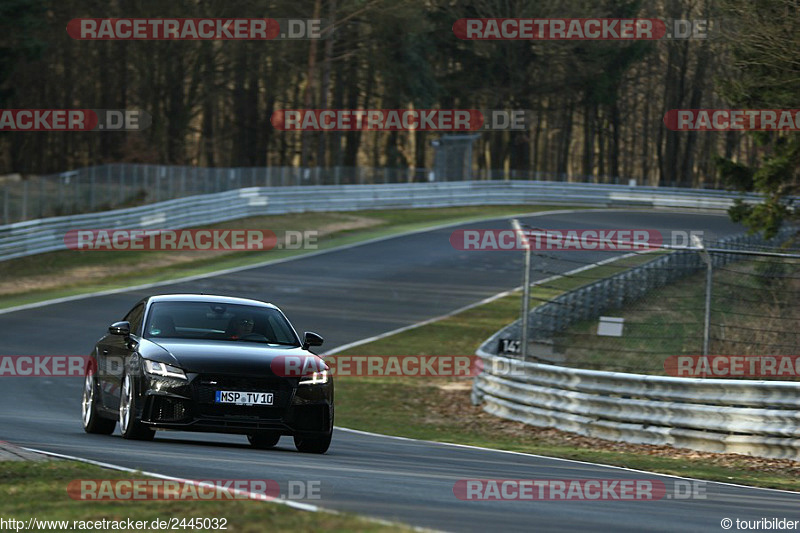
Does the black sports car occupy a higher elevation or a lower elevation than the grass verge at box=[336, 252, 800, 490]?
higher

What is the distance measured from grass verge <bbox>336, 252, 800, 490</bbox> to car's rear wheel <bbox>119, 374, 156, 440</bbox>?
4829mm

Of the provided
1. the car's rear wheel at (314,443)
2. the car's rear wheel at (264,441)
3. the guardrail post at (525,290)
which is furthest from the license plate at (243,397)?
the guardrail post at (525,290)

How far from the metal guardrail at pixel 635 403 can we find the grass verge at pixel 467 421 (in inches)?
6.3

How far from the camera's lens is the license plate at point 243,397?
11055mm

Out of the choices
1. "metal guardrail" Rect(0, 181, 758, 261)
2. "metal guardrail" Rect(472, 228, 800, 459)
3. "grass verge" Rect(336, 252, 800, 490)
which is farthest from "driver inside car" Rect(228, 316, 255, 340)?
"metal guardrail" Rect(0, 181, 758, 261)

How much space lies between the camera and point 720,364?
1808 cm

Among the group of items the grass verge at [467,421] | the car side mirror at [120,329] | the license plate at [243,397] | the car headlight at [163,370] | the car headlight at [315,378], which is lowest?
the grass verge at [467,421]

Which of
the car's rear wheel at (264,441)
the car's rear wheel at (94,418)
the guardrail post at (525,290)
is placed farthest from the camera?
the guardrail post at (525,290)

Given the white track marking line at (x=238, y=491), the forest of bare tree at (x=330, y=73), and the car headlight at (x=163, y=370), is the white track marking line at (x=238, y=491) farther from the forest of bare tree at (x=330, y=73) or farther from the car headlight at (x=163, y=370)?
the forest of bare tree at (x=330, y=73)

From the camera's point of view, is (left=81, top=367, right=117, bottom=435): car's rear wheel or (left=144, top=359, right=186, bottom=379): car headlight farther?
(left=81, top=367, right=117, bottom=435): car's rear wheel

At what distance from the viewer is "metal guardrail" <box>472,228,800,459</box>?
14.0 m

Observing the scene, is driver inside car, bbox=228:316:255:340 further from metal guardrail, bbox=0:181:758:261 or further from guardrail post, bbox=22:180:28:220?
guardrail post, bbox=22:180:28:220

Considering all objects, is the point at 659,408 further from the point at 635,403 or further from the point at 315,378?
the point at 315,378

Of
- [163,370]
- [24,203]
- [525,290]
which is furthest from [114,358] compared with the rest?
[24,203]
